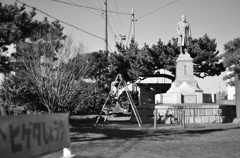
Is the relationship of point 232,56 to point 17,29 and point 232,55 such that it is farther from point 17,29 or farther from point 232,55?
point 17,29

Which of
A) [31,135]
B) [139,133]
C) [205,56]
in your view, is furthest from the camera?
[205,56]

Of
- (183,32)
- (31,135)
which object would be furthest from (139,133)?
(183,32)

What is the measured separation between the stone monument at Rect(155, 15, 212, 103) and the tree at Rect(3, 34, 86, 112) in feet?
22.8

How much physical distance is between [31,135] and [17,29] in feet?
38.7

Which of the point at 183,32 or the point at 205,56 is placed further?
the point at 205,56

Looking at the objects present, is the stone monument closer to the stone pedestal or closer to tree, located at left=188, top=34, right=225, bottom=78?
the stone pedestal

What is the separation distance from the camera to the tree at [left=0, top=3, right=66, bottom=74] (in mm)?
14422

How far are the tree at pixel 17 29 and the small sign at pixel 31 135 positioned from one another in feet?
35.0

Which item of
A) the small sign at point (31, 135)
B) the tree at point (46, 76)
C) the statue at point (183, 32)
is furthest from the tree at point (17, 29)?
the small sign at point (31, 135)

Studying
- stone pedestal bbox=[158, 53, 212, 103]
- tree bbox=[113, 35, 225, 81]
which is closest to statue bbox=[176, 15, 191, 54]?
stone pedestal bbox=[158, 53, 212, 103]

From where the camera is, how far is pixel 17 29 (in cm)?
1462

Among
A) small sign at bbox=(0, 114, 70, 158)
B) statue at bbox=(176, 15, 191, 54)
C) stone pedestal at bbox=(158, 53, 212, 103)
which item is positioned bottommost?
small sign at bbox=(0, 114, 70, 158)

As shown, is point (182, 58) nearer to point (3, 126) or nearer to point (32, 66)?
point (32, 66)

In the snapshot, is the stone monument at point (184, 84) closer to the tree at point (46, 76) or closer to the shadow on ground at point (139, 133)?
the shadow on ground at point (139, 133)
